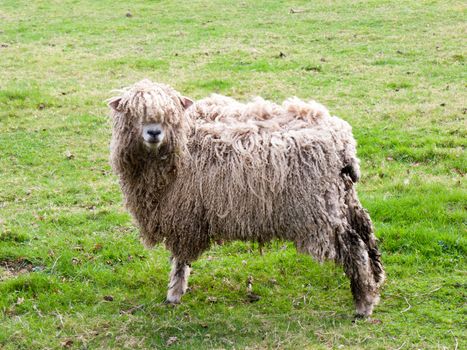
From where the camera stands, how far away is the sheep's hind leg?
6.06 meters

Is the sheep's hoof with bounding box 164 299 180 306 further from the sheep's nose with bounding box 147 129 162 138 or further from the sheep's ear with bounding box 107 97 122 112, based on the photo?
the sheep's ear with bounding box 107 97 122 112

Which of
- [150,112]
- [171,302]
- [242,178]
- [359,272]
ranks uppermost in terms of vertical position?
[150,112]

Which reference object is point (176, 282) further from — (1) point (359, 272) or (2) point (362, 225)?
(2) point (362, 225)

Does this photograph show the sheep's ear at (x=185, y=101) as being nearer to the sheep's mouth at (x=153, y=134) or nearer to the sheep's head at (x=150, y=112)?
the sheep's head at (x=150, y=112)

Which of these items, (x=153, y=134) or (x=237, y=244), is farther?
(x=237, y=244)

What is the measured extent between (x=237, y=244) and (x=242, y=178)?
1865 millimetres

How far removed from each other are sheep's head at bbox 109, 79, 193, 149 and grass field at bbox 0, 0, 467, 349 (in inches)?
69.5

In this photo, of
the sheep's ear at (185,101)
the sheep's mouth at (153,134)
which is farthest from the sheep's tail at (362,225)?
the sheep's mouth at (153,134)

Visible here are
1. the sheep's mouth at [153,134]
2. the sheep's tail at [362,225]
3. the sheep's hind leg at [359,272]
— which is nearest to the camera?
the sheep's mouth at [153,134]

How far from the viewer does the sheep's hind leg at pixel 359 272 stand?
6063 mm

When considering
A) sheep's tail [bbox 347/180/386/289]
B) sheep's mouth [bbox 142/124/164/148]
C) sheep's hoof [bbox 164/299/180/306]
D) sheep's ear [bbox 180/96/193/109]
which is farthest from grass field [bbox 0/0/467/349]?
sheep's ear [bbox 180/96/193/109]

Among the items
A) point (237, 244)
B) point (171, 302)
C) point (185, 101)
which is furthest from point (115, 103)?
Result: point (237, 244)

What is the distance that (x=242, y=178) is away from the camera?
5977mm

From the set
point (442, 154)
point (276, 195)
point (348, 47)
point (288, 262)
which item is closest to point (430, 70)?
point (348, 47)
